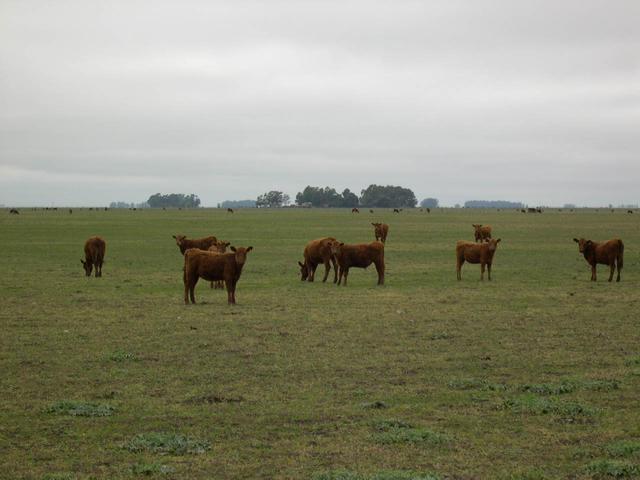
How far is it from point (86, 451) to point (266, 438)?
1.85 meters

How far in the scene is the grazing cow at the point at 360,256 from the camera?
24.9 m

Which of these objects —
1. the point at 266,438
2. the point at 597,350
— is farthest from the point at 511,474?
the point at 597,350

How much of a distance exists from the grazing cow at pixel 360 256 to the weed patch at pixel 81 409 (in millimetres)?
15351

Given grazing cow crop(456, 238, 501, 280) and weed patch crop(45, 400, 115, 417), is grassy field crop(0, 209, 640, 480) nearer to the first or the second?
weed patch crop(45, 400, 115, 417)

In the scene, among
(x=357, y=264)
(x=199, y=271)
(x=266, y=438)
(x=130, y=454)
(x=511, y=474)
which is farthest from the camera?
(x=357, y=264)

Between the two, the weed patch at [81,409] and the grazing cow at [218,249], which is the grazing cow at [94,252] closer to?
the grazing cow at [218,249]

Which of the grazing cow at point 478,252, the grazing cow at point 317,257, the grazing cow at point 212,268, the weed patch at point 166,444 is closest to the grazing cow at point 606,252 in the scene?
the grazing cow at point 478,252

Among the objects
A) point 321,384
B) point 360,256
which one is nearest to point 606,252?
point 360,256

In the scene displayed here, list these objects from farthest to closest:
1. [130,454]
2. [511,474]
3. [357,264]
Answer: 1. [357,264]
2. [130,454]
3. [511,474]

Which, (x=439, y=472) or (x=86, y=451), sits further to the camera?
(x=86, y=451)

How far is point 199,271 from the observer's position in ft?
65.4

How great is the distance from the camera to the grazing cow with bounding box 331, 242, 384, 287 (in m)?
24.9

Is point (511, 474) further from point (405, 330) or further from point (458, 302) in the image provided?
point (458, 302)

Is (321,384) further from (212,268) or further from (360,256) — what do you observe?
(360,256)
